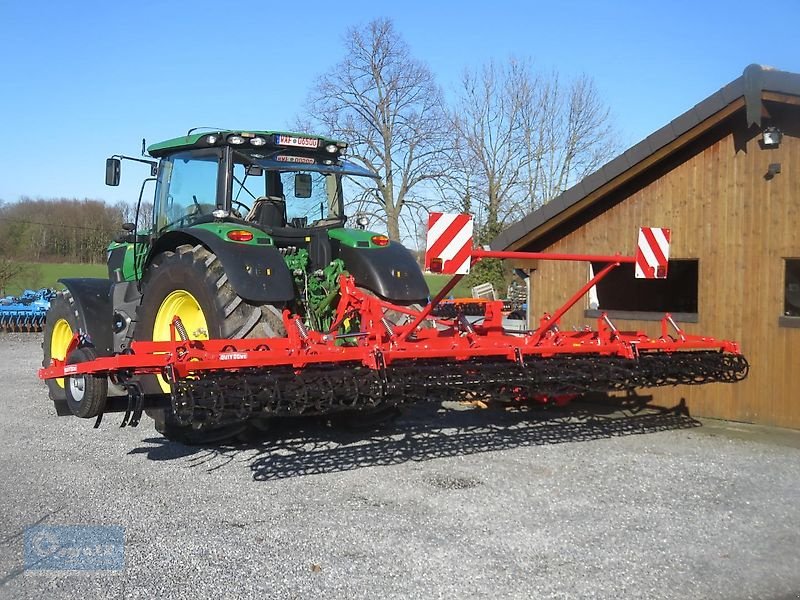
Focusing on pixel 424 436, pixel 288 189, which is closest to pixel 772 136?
pixel 424 436

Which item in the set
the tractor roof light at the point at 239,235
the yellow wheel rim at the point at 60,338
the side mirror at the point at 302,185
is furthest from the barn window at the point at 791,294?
the yellow wheel rim at the point at 60,338

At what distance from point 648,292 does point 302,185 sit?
632cm

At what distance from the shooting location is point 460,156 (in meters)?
34.8

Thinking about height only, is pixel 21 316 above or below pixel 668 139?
below

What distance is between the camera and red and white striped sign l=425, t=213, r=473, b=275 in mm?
5547

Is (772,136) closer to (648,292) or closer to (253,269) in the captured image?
(648,292)

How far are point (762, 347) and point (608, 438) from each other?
201cm

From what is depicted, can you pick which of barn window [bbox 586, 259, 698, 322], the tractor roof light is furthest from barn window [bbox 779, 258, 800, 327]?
the tractor roof light

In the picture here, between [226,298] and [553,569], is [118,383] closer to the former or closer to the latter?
[226,298]

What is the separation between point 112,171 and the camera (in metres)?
7.59

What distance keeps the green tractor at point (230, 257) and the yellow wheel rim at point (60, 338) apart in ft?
1.91

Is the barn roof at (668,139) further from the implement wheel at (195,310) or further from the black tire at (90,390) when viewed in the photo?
the black tire at (90,390)

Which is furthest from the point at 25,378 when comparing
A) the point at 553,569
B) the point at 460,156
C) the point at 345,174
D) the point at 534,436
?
the point at 460,156

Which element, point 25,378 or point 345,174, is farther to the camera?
point 25,378
